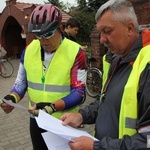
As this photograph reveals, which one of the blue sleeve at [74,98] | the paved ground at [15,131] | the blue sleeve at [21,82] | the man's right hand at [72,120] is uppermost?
the blue sleeve at [21,82]

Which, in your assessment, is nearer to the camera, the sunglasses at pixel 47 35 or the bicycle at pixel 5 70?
the sunglasses at pixel 47 35

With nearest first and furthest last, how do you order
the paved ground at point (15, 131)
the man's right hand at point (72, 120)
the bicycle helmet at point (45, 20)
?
1. the man's right hand at point (72, 120)
2. the bicycle helmet at point (45, 20)
3. the paved ground at point (15, 131)

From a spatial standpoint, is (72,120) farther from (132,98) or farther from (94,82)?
(94,82)

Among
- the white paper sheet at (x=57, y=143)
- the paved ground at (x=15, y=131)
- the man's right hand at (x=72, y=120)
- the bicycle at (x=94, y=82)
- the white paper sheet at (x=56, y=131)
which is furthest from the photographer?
the bicycle at (x=94, y=82)

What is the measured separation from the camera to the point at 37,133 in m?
2.15

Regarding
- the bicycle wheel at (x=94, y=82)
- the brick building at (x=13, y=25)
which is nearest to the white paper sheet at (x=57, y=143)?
the bicycle wheel at (x=94, y=82)

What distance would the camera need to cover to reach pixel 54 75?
2023 mm

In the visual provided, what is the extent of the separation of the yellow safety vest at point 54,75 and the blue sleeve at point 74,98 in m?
0.06

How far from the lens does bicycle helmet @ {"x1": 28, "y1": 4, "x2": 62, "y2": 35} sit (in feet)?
6.30

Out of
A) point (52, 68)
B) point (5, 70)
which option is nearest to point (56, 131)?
→ point (52, 68)

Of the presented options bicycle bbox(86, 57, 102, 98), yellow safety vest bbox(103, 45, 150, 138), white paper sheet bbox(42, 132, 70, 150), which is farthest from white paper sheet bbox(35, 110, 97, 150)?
bicycle bbox(86, 57, 102, 98)

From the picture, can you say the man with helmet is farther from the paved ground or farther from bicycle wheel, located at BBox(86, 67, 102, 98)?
bicycle wheel, located at BBox(86, 67, 102, 98)

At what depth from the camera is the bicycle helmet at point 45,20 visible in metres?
1.92

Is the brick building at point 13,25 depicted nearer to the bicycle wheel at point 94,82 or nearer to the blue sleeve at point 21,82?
the bicycle wheel at point 94,82
